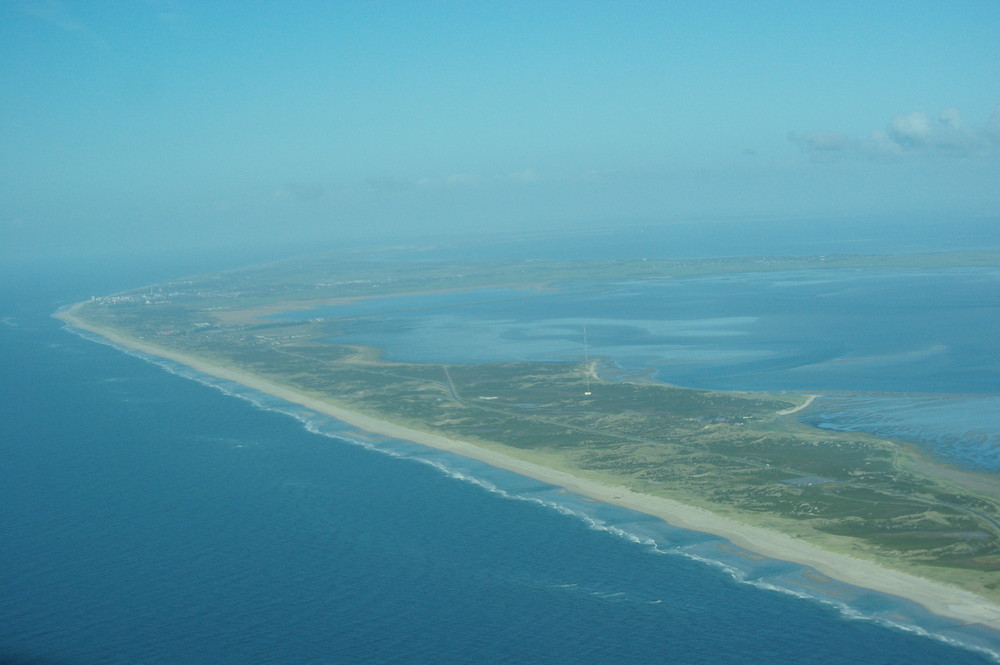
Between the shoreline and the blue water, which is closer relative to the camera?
the shoreline

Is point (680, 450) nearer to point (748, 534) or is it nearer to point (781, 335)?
point (748, 534)

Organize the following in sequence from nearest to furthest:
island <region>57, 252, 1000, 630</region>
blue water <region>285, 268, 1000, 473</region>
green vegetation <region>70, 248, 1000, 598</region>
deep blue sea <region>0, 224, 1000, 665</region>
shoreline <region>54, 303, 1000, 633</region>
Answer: deep blue sea <region>0, 224, 1000, 665</region> < shoreline <region>54, 303, 1000, 633</region> < island <region>57, 252, 1000, 630</region> < green vegetation <region>70, 248, 1000, 598</region> < blue water <region>285, 268, 1000, 473</region>

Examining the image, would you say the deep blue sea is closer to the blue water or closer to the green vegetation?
the green vegetation

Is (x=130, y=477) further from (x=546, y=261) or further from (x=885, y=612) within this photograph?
(x=546, y=261)

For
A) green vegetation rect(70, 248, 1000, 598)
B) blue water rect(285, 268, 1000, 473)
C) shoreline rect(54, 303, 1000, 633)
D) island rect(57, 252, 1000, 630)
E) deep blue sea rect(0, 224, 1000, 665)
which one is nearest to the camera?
deep blue sea rect(0, 224, 1000, 665)

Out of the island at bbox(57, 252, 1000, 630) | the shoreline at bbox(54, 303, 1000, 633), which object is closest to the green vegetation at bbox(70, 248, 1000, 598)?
the island at bbox(57, 252, 1000, 630)

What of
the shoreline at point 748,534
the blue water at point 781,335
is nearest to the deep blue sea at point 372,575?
the shoreline at point 748,534

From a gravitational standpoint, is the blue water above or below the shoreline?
above
